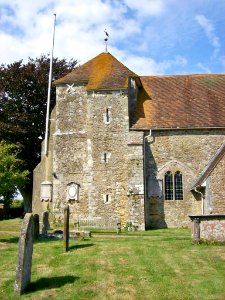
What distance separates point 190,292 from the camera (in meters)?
8.25

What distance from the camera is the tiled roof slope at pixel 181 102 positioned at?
80.8 feet

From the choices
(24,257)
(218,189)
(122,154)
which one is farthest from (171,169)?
(24,257)

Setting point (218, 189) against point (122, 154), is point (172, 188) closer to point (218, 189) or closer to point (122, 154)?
point (122, 154)

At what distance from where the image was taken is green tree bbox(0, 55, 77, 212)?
31406mm

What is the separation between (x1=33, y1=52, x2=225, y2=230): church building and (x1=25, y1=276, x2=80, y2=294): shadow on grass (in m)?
13.4

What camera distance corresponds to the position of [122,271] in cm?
995

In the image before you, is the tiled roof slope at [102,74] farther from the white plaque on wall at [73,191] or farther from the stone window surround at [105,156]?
the white plaque on wall at [73,191]

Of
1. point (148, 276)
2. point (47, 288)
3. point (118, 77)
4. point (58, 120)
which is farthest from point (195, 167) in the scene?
point (47, 288)

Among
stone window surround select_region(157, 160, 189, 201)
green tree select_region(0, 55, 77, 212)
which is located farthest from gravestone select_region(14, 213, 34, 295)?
green tree select_region(0, 55, 77, 212)

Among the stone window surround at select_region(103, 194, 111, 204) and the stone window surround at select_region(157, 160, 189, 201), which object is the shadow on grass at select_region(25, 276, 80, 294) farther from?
the stone window surround at select_region(157, 160, 189, 201)

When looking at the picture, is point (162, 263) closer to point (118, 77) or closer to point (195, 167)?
point (195, 167)

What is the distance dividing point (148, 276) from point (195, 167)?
50.8 feet

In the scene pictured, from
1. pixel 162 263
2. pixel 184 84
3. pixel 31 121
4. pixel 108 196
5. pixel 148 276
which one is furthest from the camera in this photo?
pixel 31 121

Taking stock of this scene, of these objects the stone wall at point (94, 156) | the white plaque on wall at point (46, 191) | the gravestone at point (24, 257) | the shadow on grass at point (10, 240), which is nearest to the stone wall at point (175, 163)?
the stone wall at point (94, 156)
